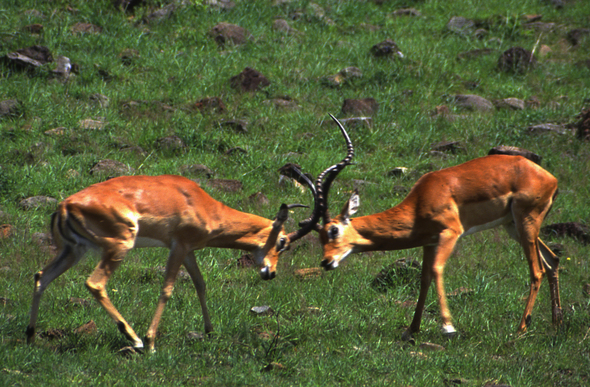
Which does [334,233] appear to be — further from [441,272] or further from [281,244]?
[441,272]

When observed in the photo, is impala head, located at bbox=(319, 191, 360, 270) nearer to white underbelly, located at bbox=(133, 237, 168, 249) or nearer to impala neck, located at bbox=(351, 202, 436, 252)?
impala neck, located at bbox=(351, 202, 436, 252)

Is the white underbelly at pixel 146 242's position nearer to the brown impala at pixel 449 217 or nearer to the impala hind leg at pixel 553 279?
the brown impala at pixel 449 217

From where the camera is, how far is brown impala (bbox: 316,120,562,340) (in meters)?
5.74

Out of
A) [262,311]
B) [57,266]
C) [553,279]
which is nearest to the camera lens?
[57,266]

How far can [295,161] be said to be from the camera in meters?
9.09

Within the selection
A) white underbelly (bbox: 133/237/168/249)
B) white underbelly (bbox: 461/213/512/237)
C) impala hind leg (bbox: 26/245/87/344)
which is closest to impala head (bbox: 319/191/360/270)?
white underbelly (bbox: 461/213/512/237)

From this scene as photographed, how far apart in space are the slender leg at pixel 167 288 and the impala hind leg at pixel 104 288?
132mm

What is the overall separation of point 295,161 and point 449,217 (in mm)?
3635

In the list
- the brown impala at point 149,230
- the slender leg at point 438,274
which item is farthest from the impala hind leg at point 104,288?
the slender leg at point 438,274

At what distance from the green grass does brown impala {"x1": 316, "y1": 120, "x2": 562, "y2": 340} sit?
572 millimetres

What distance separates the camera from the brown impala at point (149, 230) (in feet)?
16.2

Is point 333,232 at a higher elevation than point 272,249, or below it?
higher

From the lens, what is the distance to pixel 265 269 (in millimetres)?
5777

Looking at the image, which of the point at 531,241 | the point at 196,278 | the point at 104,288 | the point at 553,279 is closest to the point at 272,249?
the point at 196,278
